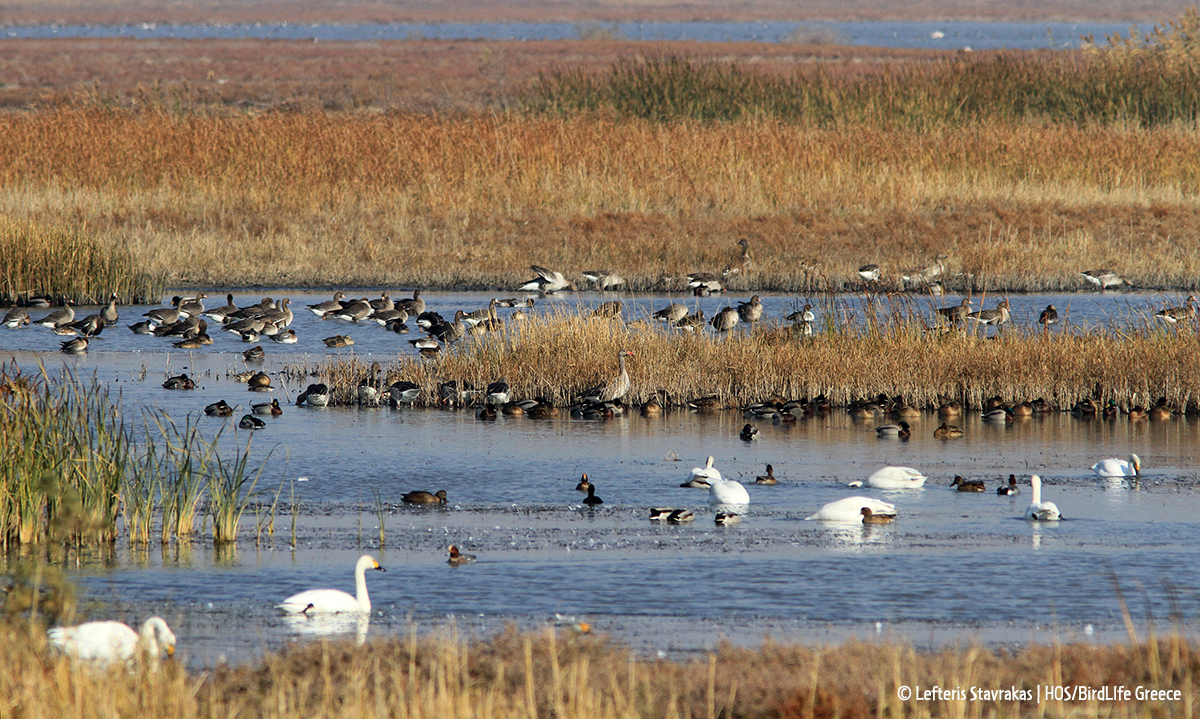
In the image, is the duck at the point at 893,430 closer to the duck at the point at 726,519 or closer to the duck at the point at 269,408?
the duck at the point at 726,519

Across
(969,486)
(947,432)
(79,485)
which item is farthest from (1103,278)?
(79,485)

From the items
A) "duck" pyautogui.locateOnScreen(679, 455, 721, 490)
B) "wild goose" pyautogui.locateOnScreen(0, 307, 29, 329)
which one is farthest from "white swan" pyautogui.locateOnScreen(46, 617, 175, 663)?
"wild goose" pyautogui.locateOnScreen(0, 307, 29, 329)

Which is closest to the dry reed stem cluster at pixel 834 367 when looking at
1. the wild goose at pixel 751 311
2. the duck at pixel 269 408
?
the duck at pixel 269 408

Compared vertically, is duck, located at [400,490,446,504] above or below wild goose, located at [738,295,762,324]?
below

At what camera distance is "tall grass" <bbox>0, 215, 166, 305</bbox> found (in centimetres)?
2452

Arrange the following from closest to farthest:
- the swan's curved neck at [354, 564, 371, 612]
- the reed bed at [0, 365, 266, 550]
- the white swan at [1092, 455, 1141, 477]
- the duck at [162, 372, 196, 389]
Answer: the swan's curved neck at [354, 564, 371, 612]
the reed bed at [0, 365, 266, 550]
the white swan at [1092, 455, 1141, 477]
the duck at [162, 372, 196, 389]

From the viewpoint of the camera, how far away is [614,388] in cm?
1731

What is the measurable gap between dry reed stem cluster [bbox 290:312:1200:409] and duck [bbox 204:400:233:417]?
75.4 inches

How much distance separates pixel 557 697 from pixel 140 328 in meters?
17.1

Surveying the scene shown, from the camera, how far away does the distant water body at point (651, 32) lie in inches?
4651

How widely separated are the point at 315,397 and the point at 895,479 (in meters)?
7.15

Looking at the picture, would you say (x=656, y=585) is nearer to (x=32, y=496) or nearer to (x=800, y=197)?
(x=32, y=496)

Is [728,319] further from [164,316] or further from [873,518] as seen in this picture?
[873,518]

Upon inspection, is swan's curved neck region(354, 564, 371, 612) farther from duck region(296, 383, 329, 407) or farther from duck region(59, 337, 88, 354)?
duck region(59, 337, 88, 354)
